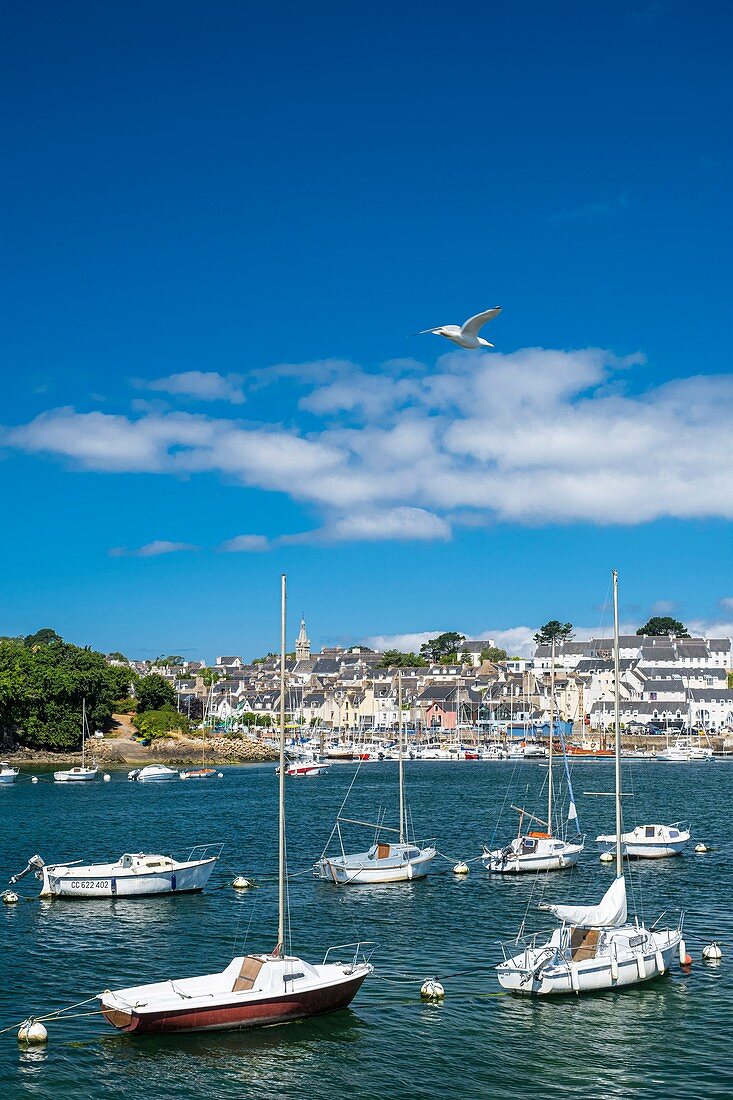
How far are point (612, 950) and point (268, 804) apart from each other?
64.2 meters

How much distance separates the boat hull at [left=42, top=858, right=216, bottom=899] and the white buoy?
65.4ft

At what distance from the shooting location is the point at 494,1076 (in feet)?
83.7

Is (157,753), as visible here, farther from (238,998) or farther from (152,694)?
(238,998)

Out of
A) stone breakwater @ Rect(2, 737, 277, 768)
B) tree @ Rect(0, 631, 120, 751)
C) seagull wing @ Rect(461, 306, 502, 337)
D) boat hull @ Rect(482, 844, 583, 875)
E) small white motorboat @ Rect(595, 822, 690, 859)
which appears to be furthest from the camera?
stone breakwater @ Rect(2, 737, 277, 768)

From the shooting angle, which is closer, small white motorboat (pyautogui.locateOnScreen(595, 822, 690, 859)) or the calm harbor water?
the calm harbor water

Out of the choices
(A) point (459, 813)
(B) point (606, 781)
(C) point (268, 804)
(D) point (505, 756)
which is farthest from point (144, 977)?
(D) point (505, 756)

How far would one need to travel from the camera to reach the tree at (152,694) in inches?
6585

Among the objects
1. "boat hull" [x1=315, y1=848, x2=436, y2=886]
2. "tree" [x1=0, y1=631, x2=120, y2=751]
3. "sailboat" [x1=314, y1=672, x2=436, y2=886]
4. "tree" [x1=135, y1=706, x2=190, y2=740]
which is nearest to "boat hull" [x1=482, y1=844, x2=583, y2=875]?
"sailboat" [x1=314, y1=672, x2=436, y2=886]

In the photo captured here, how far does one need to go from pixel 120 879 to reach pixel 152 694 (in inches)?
4852

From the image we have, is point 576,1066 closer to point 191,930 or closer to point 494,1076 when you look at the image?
point 494,1076

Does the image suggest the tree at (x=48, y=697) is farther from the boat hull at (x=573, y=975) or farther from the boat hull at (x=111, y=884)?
the boat hull at (x=573, y=975)

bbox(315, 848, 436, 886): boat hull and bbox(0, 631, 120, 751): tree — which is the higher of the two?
bbox(0, 631, 120, 751): tree

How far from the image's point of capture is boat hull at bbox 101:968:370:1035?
2670 centimetres

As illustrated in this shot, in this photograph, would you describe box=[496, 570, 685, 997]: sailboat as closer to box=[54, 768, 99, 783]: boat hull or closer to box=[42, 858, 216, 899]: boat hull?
box=[42, 858, 216, 899]: boat hull
